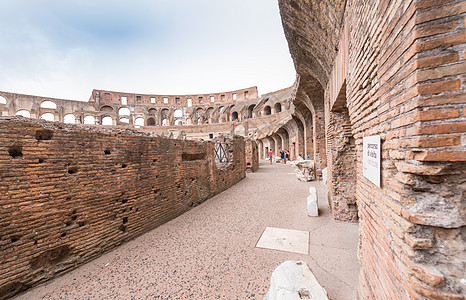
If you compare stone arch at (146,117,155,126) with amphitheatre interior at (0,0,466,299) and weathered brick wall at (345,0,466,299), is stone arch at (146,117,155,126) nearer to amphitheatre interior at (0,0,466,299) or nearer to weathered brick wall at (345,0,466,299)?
amphitheatre interior at (0,0,466,299)

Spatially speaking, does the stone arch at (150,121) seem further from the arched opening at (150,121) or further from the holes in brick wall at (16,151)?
the holes in brick wall at (16,151)

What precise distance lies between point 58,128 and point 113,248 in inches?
104

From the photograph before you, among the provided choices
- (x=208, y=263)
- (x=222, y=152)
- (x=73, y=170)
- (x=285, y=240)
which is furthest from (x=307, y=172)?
(x=73, y=170)

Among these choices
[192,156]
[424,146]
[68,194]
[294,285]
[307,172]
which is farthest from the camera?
[307,172]

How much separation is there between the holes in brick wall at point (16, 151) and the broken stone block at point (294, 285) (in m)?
4.19

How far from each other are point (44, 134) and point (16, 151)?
1.38 ft

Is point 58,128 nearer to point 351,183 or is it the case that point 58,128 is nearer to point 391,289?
point 391,289

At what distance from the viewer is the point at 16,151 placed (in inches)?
113

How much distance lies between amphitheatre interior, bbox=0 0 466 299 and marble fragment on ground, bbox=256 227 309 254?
1.07 m

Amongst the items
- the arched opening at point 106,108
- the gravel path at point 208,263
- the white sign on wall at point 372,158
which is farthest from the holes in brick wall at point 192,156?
the arched opening at point 106,108

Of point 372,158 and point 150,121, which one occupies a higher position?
point 150,121

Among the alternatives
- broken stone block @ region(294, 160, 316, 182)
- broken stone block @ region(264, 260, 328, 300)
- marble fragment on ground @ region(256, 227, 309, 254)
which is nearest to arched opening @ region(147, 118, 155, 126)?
broken stone block @ region(294, 160, 316, 182)

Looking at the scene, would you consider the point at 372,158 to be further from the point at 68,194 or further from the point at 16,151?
the point at 16,151

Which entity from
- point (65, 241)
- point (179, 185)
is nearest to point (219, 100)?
point (179, 185)
